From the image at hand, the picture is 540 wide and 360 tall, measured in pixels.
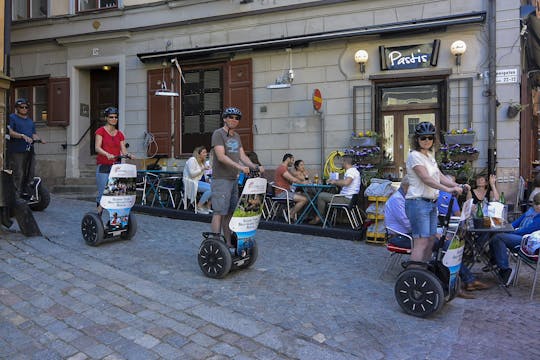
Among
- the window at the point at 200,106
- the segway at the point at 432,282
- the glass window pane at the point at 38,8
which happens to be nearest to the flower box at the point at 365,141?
the window at the point at 200,106

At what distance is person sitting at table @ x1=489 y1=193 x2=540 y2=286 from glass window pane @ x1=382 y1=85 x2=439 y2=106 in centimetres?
454

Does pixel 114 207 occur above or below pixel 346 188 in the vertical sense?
below

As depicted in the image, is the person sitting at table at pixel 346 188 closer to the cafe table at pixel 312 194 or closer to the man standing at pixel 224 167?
the cafe table at pixel 312 194

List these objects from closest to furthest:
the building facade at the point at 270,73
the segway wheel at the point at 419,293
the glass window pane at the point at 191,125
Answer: the segway wheel at the point at 419,293
the building facade at the point at 270,73
the glass window pane at the point at 191,125

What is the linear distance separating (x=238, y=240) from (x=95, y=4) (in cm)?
1015

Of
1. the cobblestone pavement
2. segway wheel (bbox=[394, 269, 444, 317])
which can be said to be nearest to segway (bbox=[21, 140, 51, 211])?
the cobblestone pavement

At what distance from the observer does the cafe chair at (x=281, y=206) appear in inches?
327

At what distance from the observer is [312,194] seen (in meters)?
8.34

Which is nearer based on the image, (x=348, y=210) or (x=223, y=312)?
(x=223, y=312)

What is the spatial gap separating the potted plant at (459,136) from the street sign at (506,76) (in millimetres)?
1023

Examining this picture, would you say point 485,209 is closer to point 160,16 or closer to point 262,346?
point 262,346

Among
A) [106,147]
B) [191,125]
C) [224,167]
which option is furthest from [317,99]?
[224,167]

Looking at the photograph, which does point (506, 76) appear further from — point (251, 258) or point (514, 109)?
point (251, 258)

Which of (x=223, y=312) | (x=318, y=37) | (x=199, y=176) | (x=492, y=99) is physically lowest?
(x=223, y=312)
